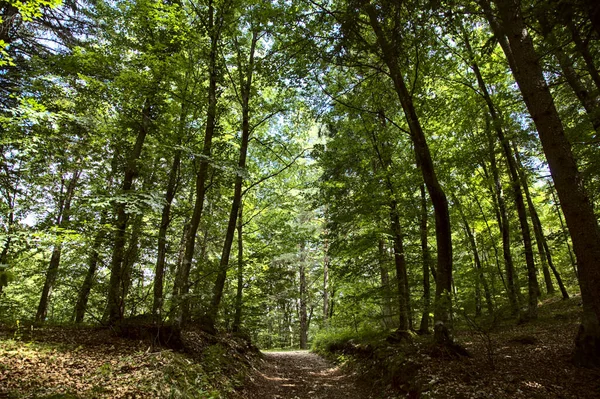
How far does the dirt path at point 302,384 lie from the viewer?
8016 mm

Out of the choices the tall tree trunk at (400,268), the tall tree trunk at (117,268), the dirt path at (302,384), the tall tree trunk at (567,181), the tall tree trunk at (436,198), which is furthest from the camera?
the tall tree trunk at (400,268)

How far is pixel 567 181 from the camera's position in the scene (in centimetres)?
510

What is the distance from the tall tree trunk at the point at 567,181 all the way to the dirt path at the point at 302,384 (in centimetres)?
484

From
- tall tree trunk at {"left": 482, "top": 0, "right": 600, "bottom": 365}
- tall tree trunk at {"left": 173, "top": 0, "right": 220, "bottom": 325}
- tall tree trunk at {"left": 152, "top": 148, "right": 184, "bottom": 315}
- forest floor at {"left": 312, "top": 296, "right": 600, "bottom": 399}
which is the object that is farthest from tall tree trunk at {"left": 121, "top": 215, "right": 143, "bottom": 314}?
tall tree trunk at {"left": 482, "top": 0, "right": 600, "bottom": 365}

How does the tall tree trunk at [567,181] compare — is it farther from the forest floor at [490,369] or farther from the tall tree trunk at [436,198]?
the tall tree trunk at [436,198]

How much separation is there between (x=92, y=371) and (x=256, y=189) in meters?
11.8

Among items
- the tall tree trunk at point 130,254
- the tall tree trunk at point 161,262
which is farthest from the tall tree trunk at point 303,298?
the tall tree trunk at point 130,254

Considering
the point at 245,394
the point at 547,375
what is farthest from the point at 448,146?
the point at 245,394

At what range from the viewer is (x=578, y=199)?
16.5 ft

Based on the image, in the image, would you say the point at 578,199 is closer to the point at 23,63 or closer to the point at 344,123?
the point at 344,123

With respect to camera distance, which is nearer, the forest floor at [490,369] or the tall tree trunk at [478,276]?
the forest floor at [490,369]

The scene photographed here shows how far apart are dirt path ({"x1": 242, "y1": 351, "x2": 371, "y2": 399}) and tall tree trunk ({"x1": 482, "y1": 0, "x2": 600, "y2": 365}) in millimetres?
4845

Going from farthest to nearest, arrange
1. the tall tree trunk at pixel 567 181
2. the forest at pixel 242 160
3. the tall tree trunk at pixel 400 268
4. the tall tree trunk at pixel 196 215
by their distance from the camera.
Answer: the tall tree trunk at pixel 400 268 → the tall tree trunk at pixel 196 215 → the forest at pixel 242 160 → the tall tree trunk at pixel 567 181

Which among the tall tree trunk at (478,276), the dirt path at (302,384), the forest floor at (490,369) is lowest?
the dirt path at (302,384)
